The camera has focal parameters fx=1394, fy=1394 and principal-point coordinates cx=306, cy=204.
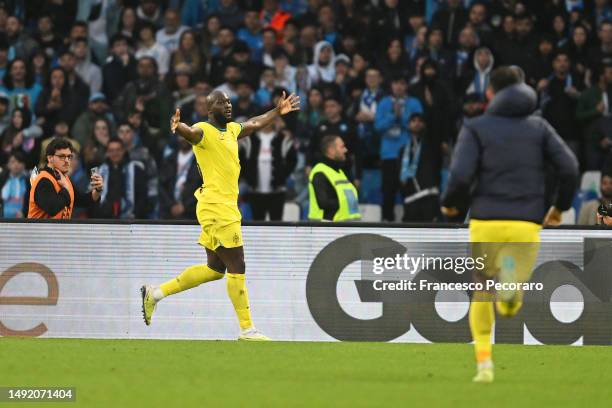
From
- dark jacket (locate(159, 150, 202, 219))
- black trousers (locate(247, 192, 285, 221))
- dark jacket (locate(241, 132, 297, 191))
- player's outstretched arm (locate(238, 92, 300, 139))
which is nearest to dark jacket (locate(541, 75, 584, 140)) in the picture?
dark jacket (locate(241, 132, 297, 191))

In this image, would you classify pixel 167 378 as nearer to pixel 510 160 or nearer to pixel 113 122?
pixel 510 160

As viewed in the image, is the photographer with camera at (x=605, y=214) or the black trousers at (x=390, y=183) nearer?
the photographer with camera at (x=605, y=214)

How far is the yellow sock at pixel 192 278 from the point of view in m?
13.8

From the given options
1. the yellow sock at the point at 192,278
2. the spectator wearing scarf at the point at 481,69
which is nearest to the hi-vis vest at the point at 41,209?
the yellow sock at the point at 192,278

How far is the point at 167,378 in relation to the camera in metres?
10.5

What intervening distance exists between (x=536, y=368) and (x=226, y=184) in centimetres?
365

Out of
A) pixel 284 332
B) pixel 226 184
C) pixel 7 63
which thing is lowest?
pixel 284 332

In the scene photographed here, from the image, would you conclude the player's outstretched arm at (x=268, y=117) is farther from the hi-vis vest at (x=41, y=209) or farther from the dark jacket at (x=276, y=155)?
the dark jacket at (x=276, y=155)

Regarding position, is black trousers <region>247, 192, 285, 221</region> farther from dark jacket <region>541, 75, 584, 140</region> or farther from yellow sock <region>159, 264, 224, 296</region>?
yellow sock <region>159, 264, 224, 296</region>

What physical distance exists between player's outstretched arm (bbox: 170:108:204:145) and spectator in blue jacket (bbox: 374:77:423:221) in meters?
6.59

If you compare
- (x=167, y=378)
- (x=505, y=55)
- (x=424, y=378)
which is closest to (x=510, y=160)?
(x=424, y=378)

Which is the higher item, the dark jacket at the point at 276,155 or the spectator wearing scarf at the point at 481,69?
the spectator wearing scarf at the point at 481,69

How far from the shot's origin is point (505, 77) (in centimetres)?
1024

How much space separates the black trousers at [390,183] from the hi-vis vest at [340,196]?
8.49ft
